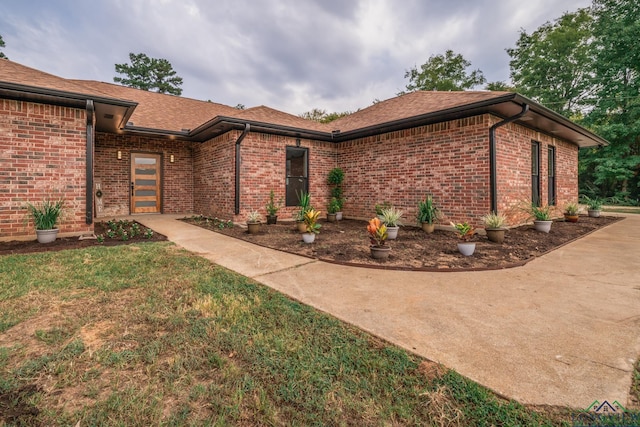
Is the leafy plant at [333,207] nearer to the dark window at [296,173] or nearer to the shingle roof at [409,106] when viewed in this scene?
the dark window at [296,173]

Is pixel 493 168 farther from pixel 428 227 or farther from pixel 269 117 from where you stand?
pixel 269 117

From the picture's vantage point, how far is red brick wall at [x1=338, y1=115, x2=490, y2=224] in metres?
6.37

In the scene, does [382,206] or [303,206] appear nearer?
[303,206]

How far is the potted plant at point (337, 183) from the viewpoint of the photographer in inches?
367

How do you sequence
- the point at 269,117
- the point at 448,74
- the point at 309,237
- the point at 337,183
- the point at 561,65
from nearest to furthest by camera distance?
the point at 309,237 → the point at 269,117 → the point at 337,183 → the point at 561,65 → the point at 448,74

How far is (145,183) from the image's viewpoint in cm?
1009

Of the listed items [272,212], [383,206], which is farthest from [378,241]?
[272,212]

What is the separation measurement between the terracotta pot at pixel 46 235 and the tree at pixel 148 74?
2840 cm

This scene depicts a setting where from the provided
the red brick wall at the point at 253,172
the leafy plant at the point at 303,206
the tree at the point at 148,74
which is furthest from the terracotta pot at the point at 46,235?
the tree at the point at 148,74

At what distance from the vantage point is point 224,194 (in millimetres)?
8453

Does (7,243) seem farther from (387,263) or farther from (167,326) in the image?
(387,263)

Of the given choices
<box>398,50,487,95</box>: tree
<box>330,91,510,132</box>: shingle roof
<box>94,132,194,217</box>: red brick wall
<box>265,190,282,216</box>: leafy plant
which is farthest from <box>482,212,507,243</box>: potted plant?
<box>398,50,487,95</box>: tree

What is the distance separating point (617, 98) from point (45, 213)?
1097 inches

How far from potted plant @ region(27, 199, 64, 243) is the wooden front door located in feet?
16.1
